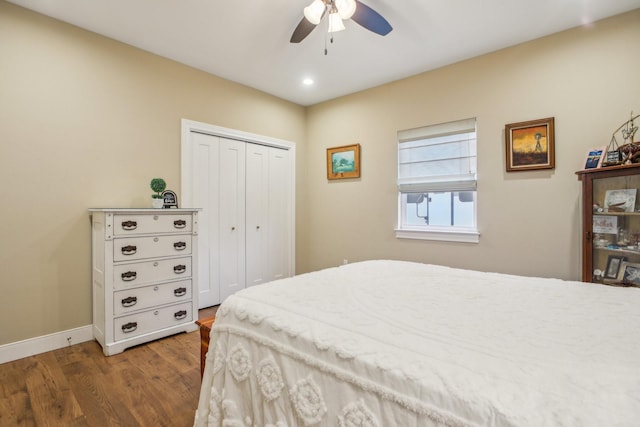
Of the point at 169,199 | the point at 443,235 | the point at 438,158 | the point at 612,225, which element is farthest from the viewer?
the point at 438,158

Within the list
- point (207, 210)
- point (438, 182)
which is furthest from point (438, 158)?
point (207, 210)

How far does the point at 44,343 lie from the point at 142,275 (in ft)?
2.85

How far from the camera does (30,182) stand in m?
2.33

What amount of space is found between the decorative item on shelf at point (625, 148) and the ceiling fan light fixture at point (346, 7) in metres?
2.06

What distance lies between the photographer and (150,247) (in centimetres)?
255

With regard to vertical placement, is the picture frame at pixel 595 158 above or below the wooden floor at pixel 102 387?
above

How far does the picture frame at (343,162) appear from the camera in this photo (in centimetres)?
389

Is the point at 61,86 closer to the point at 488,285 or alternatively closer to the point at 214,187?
the point at 214,187

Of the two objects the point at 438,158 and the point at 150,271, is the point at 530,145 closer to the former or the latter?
the point at 438,158

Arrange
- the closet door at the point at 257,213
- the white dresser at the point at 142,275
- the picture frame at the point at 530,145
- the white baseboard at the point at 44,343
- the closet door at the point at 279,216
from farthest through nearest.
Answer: the closet door at the point at 279,216 → the closet door at the point at 257,213 → the picture frame at the point at 530,145 → the white dresser at the point at 142,275 → the white baseboard at the point at 44,343

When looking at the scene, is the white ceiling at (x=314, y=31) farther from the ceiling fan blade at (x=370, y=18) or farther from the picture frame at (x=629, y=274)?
the picture frame at (x=629, y=274)

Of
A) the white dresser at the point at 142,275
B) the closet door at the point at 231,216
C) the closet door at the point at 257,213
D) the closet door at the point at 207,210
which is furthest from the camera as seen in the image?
the closet door at the point at 257,213

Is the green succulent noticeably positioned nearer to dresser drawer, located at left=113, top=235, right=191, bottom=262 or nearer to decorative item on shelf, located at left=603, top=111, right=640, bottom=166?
dresser drawer, located at left=113, top=235, right=191, bottom=262

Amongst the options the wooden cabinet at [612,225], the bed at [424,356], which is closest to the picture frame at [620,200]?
the wooden cabinet at [612,225]
